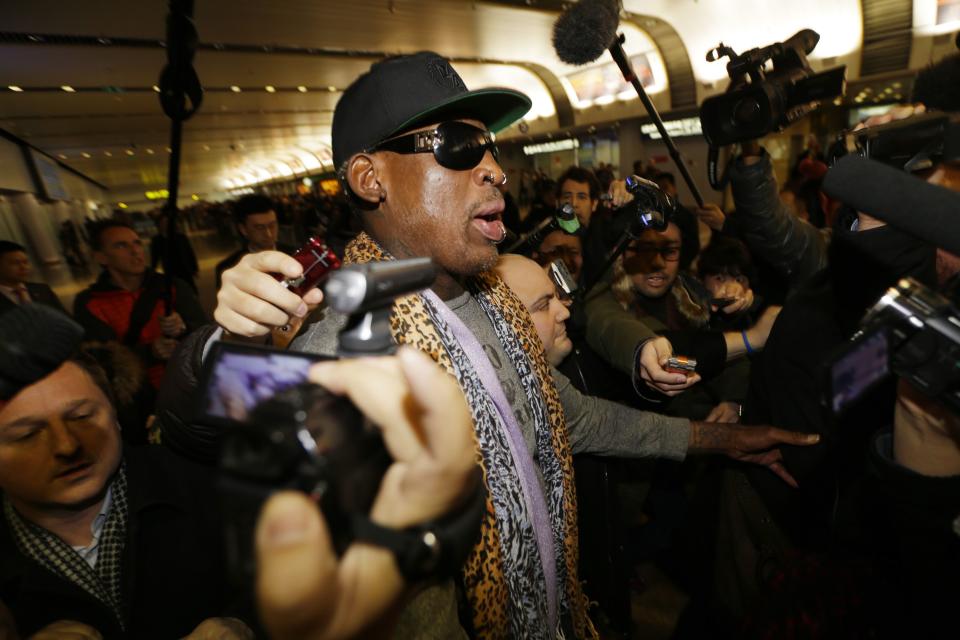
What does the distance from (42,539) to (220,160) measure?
35.9 meters

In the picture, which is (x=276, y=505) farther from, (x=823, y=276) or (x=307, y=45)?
(x=307, y=45)

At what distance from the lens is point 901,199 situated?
2.44ft

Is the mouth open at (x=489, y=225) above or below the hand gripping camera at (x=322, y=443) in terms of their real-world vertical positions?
above

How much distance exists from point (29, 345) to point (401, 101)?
3.59 ft

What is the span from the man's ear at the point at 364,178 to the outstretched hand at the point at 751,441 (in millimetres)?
1584

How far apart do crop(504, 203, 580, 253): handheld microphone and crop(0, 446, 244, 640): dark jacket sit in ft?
6.49

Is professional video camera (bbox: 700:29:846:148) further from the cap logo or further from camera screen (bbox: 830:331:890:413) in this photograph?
camera screen (bbox: 830:331:890:413)

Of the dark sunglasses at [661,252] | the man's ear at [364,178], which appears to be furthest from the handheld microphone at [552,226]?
the man's ear at [364,178]

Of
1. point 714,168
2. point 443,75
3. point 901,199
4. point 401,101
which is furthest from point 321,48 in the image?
point 901,199

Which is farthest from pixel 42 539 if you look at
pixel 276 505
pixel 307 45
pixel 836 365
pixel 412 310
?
pixel 307 45

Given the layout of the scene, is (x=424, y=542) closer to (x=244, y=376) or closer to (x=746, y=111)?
(x=244, y=376)

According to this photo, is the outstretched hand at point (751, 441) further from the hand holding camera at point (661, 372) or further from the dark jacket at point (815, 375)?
the hand holding camera at point (661, 372)

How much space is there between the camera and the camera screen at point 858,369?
0.69 metres

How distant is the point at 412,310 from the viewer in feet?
4.40
